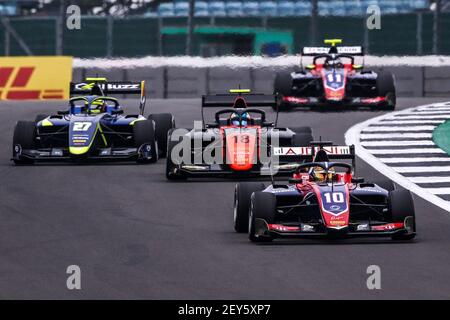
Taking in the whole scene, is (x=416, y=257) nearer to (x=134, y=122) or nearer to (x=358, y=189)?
(x=358, y=189)

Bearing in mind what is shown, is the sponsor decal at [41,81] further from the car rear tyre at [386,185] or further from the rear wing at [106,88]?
the car rear tyre at [386,185]

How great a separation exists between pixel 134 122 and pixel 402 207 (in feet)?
30.3

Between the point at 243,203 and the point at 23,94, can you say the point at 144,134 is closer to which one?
the point at 243,203

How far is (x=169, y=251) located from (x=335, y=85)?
1776 centimetres

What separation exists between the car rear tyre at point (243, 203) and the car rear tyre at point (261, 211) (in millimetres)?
584

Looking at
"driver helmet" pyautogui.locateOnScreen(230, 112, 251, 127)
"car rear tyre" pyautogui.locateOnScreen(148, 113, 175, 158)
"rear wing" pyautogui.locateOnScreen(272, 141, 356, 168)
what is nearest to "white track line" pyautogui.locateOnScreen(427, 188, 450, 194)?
"driver helmet" pyautogui.locateOnScreen(230, 112, 251, 127)

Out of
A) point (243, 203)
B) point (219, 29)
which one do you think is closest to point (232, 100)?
point (243, 203)

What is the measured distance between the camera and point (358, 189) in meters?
15.9

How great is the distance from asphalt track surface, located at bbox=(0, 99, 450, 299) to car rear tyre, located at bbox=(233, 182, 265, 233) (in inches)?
9.8

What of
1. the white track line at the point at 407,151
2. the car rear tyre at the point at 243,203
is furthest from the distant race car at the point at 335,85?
the car rear tyre at the point at 243,203

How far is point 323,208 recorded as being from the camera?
1524cm

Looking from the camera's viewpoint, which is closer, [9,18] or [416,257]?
[416,257]

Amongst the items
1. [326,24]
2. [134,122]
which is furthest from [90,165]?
[326,24]

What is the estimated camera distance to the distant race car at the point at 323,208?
15.2 meters
